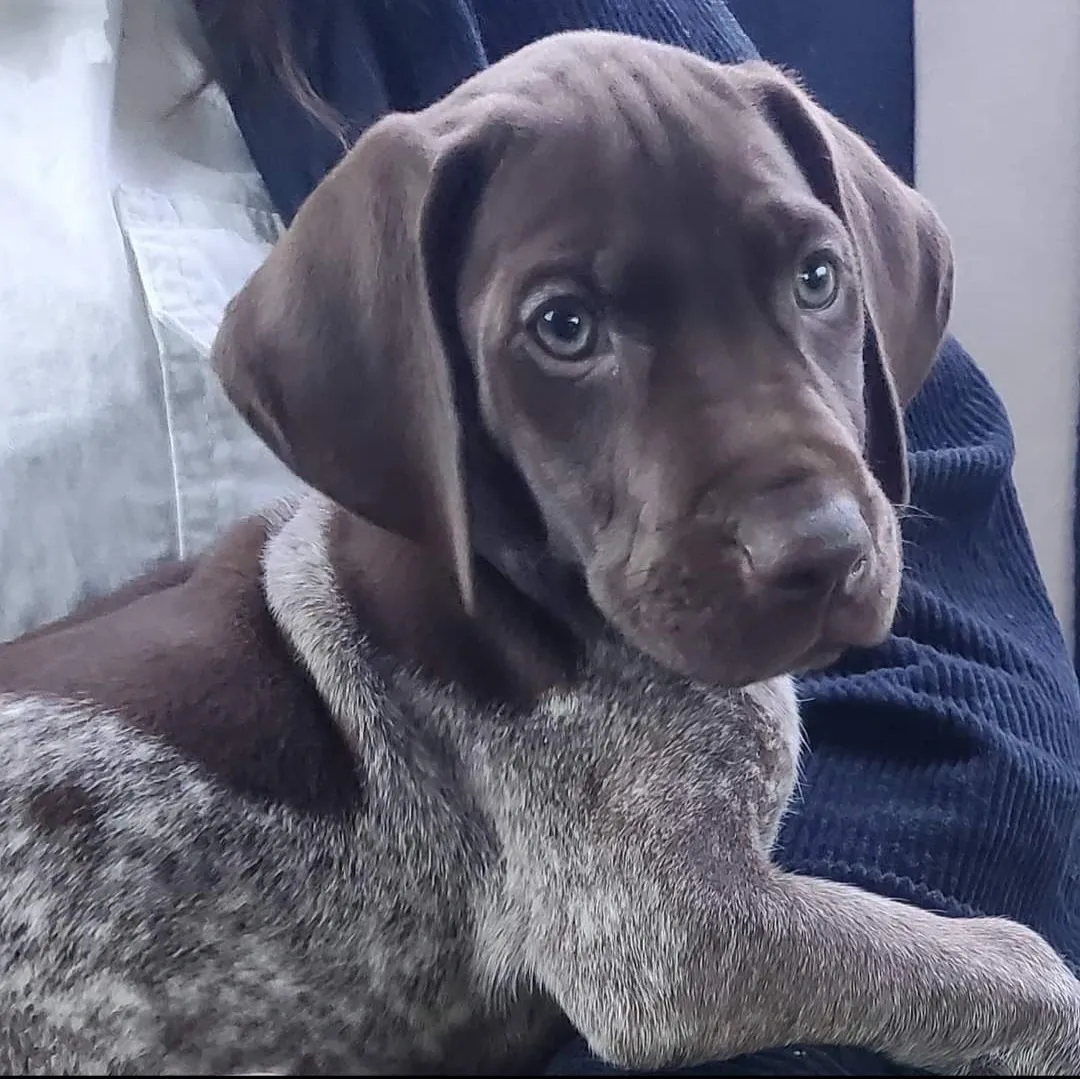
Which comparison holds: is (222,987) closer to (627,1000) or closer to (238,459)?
(627,1000)

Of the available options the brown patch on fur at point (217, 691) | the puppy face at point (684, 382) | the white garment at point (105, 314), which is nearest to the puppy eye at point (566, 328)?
the puppy face at point (684, 382)

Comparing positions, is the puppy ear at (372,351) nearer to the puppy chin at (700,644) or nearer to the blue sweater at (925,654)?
the puppy chin at (700,644)

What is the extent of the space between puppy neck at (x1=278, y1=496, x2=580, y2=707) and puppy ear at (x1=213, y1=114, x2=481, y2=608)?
0.10 metres

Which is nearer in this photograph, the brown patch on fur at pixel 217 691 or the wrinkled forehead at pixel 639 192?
the wrinkled forehead at pixel 639 192

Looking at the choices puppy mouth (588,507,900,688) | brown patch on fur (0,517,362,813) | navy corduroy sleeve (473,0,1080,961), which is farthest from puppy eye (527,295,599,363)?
navy corduroy sleeve (473,0,1080,961)

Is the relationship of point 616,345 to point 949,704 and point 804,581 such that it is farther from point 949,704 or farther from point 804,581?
point 949,704

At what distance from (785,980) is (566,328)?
731 millimetres

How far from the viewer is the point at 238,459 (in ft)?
7.31

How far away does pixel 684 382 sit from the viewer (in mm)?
1513

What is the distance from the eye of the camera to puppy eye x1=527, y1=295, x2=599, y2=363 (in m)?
1.53

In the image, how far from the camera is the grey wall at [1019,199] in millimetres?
3277

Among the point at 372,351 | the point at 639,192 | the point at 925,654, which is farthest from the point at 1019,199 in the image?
the point at 372,351

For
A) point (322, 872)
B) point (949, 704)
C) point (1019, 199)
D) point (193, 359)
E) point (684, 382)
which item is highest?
point (684, 382)

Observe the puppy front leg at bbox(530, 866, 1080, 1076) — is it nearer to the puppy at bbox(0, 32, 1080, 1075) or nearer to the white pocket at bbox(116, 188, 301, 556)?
the puppy at bbox(0, 32, 1080, 1075)
